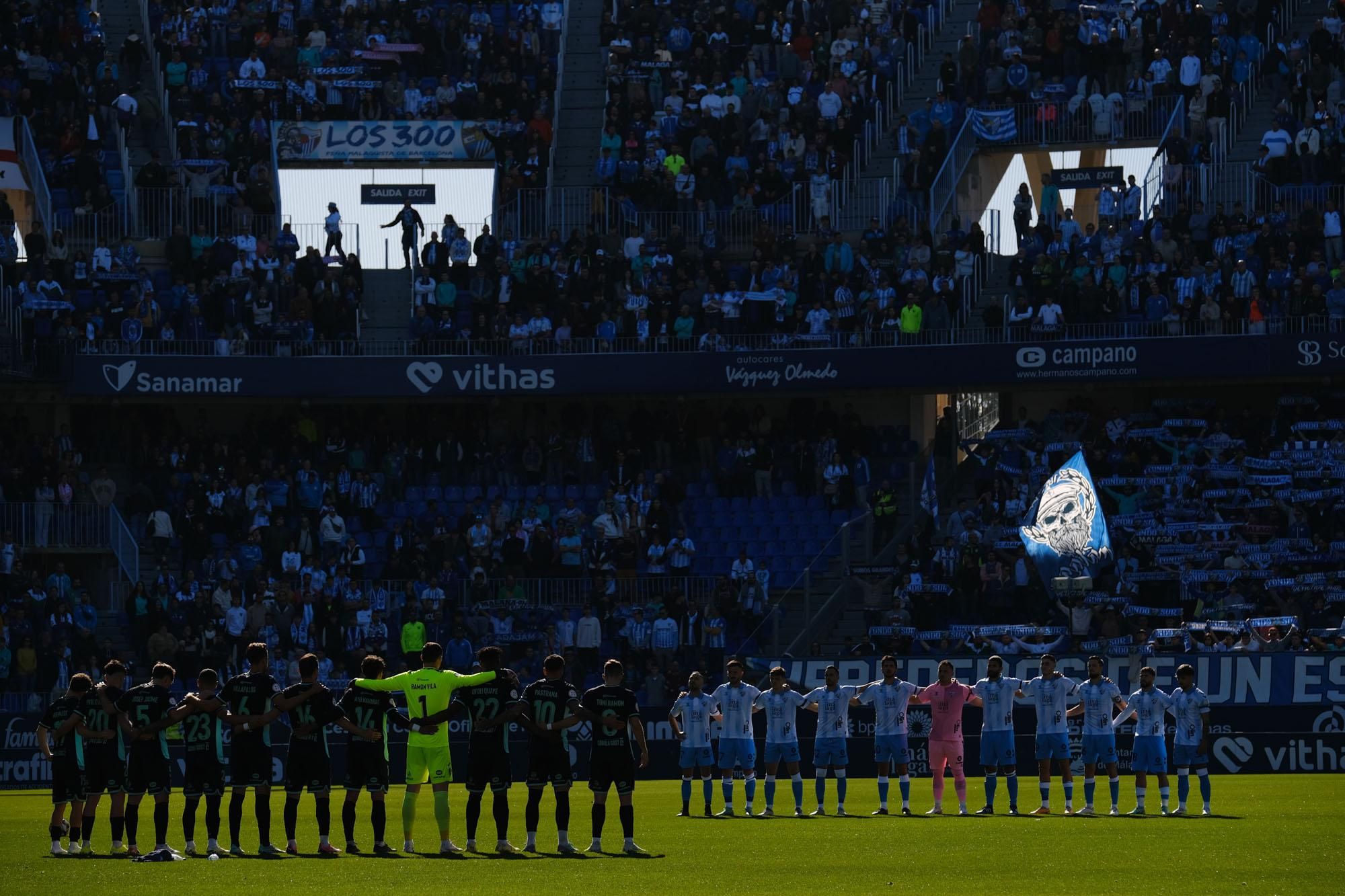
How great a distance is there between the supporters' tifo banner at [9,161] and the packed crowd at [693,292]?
8332mm

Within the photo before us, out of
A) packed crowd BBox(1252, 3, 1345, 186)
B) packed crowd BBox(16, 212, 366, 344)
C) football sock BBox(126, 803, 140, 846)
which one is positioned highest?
packed crowd BBox(1252, 3, 1345, 186)

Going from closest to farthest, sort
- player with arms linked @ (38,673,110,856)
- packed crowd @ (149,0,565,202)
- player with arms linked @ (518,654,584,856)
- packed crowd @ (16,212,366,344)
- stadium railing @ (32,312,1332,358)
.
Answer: player with arms linked @ (518,654,584,856)
player with arms linked @ (38,673,110,856)
stadium railing @ (32,312,1332,358)
packed crowd @ (16,212,366,344)
packed crowd @ (149,0,565,202)

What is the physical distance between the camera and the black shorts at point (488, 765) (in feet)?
64.5

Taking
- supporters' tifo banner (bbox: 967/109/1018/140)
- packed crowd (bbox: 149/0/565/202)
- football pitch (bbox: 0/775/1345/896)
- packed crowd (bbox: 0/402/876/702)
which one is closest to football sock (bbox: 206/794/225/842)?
football pitch (bbox: 0/775/1345/896)

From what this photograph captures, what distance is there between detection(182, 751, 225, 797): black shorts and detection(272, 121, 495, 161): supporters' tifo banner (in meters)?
27.5

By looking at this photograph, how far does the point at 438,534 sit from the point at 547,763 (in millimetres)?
20196

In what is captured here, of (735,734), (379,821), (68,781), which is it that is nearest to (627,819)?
(379,821)

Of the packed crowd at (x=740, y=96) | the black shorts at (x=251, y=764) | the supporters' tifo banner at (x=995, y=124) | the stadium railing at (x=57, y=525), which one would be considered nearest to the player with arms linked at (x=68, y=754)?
the black shorts at (x=251, y=764)

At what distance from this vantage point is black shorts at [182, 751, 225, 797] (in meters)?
20.1

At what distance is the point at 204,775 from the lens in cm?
2011

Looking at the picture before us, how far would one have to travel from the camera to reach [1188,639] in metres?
33.9

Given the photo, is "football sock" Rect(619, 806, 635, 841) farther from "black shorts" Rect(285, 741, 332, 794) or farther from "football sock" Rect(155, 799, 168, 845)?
"football sock" Rect(155, 799, 168, 845)

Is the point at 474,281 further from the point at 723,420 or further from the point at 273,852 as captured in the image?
the point at 273,852

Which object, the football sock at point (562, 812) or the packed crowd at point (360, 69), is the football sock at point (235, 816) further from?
the packed crowd at point (360, 69)
